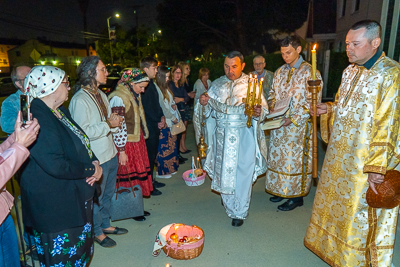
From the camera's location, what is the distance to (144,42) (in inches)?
1412

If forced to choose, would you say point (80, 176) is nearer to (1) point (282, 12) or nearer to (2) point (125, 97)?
(2) point (125, 97)

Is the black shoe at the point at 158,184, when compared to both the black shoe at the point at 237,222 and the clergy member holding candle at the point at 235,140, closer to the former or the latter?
the clergy member holding candle at the point at 235,140

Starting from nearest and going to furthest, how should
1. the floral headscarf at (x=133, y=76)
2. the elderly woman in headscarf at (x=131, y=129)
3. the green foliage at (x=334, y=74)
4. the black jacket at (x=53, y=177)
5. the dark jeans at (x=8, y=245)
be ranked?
the dark jeans at (x=8, y=245) → the black jacket at (x=53, y=177) → the elderly woman in headscarf at (x=131, y=129) → the floral headscarf at (x=133, y=76) → the green foliage at (x=334, y=74)

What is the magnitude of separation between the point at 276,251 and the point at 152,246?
1.46 meters

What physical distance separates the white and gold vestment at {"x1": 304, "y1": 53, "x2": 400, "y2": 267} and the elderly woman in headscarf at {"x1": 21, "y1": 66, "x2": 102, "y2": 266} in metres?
2.20

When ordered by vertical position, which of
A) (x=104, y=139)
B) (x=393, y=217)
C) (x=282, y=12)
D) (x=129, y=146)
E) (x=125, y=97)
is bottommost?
(x=393, y=217)

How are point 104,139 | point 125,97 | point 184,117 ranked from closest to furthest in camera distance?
point 104,139 → point 125,97 → point 184,117

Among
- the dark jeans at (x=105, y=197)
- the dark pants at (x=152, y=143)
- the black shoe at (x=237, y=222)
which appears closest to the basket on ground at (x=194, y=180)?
the dark pants at (x=152, y=143)

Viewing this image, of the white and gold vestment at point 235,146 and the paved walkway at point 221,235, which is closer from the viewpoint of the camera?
the paved walkway at point 221,235

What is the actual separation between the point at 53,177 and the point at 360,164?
8.29 ft

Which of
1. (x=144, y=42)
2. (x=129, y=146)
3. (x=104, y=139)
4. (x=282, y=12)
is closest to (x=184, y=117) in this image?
(x=129, y=146)

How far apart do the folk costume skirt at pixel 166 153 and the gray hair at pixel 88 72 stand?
2451 millimetres

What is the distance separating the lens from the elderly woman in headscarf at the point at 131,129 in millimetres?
3578

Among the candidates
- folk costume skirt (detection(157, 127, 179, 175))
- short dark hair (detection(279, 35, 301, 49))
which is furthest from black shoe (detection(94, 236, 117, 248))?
short dark hair (detection(279, 35, 301, 49))
